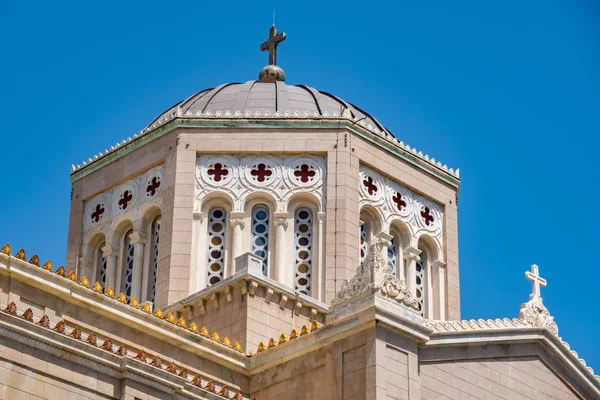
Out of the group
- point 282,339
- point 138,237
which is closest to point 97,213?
point 138,237

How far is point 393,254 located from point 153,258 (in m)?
7.20

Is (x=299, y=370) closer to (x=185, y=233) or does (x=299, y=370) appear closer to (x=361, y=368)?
(x=361, y=368)

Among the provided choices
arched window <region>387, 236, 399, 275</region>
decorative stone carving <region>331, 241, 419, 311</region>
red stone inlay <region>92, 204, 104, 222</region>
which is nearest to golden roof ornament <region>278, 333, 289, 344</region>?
decorative stone carving <region>331, 241, 419, 311</region>

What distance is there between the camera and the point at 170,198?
150ft

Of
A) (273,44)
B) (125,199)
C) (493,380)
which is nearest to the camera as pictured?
(493,380)

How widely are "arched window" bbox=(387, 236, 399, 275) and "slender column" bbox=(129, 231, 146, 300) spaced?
732 cm

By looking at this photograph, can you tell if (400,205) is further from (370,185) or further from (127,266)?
(127,266)

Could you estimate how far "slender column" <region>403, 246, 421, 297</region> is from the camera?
4691cm

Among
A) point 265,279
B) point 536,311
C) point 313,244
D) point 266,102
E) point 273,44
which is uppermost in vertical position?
point 273,44

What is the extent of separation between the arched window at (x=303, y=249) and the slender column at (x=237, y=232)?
1.57m

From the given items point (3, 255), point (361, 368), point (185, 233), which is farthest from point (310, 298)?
point (3, 255)

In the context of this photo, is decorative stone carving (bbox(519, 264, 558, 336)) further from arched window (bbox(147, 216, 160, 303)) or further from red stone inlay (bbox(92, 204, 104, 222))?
red stone inlay (bbox(92, 204, 104, 222))

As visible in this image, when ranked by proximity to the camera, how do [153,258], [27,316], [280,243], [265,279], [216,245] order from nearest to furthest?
[27,316] → [265,279] → [280,243] → [216,245] → [153,258]

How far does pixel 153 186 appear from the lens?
46750mm
